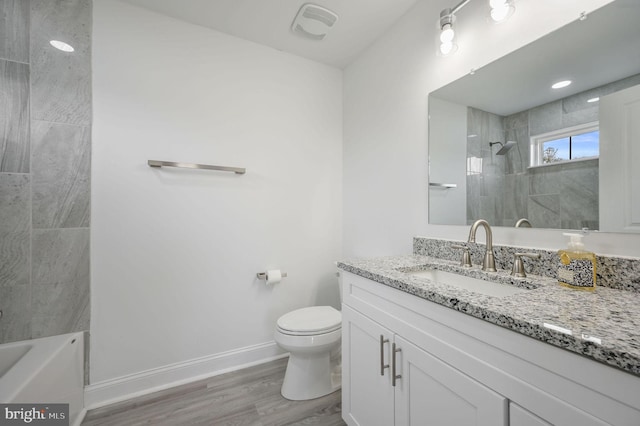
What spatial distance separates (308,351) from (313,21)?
7.04 ft

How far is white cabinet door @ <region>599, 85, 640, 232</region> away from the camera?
83 cm

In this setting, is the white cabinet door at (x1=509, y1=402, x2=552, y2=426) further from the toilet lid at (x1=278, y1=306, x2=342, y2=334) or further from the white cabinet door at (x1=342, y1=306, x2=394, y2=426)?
the toilet lid at (x1=278, y1=306, x2=342, y2=334)

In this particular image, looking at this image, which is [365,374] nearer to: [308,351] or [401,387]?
[401,387]

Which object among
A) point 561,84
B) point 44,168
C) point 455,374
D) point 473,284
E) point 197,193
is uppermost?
point 561,84

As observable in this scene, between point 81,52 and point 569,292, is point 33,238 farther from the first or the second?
point 569,292

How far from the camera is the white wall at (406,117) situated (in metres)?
1.05

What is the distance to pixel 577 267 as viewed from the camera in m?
0.82

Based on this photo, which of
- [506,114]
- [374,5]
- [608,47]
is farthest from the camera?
[374,5]

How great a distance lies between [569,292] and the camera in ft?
2.58

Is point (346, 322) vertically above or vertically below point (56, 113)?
below

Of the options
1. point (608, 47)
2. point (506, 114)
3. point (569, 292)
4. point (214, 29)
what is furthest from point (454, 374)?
point (214, 29)

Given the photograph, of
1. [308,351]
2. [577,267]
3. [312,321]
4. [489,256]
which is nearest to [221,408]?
[308,351]

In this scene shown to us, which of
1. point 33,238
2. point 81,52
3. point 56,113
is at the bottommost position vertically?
point 33,238

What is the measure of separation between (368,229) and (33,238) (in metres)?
2.06
